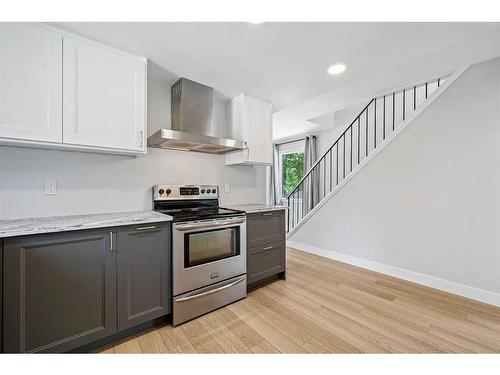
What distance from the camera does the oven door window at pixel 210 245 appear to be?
1962 mm

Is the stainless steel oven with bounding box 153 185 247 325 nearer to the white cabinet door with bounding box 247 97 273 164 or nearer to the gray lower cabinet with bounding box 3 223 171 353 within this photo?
the gray lower cabinet with bounding box 3 223 171 353

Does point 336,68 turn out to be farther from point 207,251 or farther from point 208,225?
point 207,251

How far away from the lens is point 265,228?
2.63 meters

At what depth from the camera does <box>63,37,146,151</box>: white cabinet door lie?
5.48ft

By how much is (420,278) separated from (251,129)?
2.77 m

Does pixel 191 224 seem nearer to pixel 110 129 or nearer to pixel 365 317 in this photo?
pixel 110 129

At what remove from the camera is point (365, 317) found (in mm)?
1995

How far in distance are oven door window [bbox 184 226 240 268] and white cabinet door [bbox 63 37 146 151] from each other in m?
0.96

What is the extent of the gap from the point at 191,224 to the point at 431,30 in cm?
245

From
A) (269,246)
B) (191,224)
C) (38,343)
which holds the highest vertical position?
(191,224)

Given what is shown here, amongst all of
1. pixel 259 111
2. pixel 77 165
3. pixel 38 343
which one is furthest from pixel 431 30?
pixel 38 343

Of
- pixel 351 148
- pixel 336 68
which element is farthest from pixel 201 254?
pixel 351 148

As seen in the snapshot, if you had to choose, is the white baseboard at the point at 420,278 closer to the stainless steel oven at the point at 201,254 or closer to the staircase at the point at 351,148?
the staircase at the point at 351,148

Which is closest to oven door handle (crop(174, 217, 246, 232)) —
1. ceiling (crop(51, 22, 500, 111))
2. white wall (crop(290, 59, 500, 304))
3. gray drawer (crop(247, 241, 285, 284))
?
gray drawer (crop(247, 241, 285, 284))
